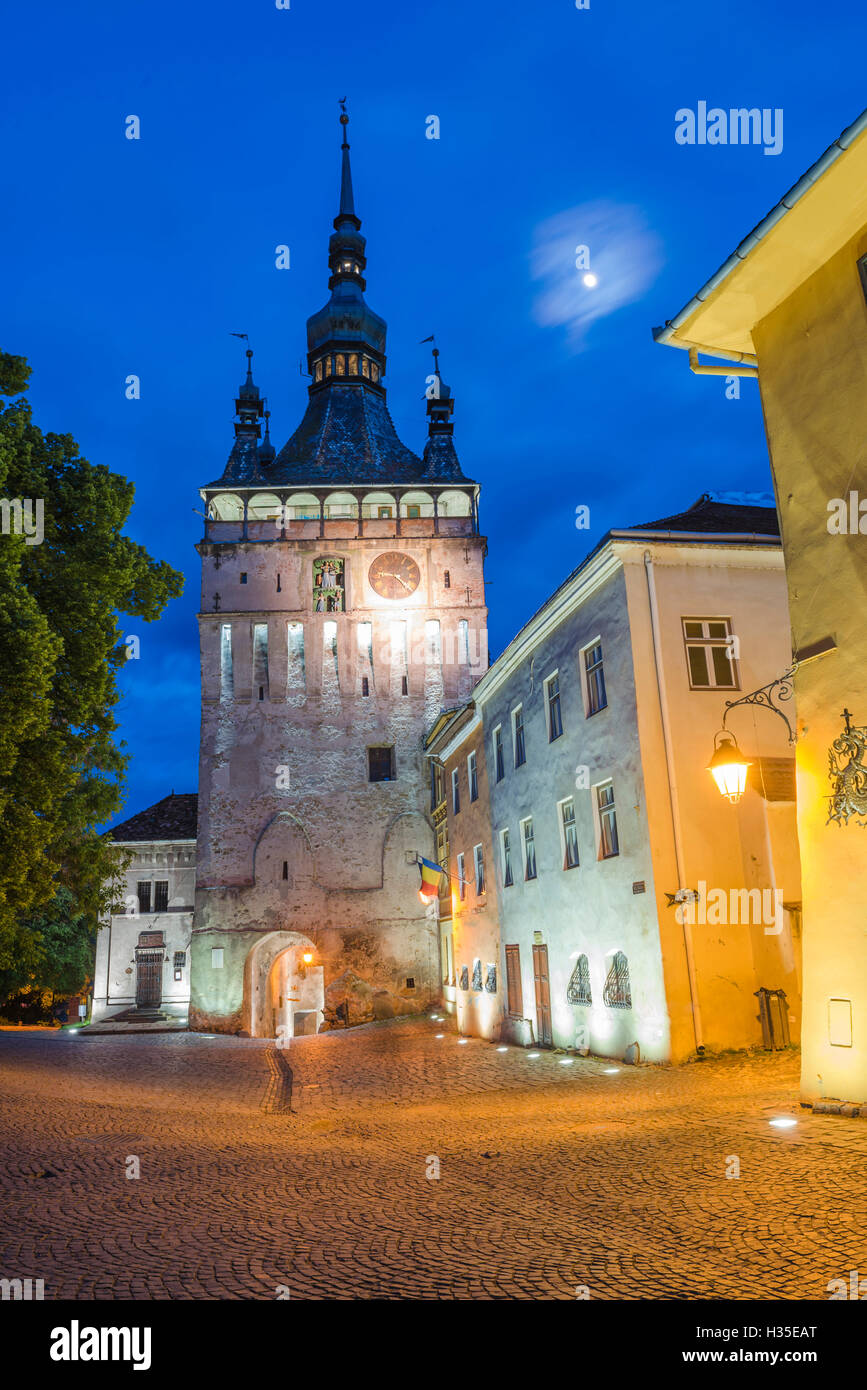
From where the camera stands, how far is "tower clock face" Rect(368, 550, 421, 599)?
3919 centimetres

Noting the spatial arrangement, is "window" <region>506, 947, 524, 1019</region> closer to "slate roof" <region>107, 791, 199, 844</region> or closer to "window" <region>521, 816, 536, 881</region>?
"window" <region>521, 816, 536, 881</region>

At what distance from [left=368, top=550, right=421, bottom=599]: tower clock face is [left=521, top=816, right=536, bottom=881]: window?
1947cm

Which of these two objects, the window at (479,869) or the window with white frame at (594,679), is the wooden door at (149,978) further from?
the window with white frame at (594,679)

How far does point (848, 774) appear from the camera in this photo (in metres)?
8.76

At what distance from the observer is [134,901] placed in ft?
132

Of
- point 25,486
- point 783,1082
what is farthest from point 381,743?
point 783,1082

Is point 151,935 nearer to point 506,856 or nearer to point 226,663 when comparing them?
point 226,663

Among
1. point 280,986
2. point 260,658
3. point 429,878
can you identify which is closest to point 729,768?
point 429,878

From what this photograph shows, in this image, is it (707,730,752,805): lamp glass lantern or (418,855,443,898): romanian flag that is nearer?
(707,730,752,805): lamp glass lantern

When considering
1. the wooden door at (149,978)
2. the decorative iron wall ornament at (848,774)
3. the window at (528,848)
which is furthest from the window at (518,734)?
the wooden door at (149,978)

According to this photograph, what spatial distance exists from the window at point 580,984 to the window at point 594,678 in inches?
189

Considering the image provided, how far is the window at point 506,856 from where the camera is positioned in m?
22.8

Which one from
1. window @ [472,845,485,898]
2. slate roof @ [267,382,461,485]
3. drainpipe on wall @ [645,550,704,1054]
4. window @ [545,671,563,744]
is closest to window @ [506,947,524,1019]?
window @ [472,845,485,898]
